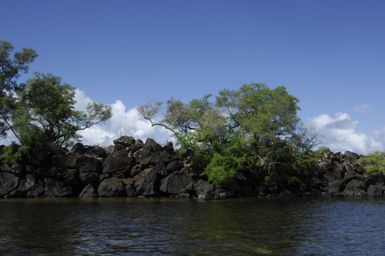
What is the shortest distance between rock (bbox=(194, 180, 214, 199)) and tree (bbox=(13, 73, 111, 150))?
2675 cm

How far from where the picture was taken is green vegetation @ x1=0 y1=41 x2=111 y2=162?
73.9m

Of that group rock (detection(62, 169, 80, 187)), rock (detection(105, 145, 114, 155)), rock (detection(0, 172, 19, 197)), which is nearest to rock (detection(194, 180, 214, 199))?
rock (detection(105, 145, 114, 155))

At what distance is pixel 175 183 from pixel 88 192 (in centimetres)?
1525

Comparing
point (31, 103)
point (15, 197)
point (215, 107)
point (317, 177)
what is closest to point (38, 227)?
point (15, 197)

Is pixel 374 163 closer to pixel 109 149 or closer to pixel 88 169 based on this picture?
pixel 109 149

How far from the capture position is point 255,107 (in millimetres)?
86688

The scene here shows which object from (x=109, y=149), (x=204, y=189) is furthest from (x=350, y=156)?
(x=109, y=149)

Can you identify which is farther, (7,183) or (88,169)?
(88,169)

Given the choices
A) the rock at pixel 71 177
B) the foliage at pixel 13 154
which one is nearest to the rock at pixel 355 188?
the rock at pixel 71 177

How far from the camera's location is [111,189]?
73.9 m

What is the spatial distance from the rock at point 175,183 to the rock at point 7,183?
24.8 m

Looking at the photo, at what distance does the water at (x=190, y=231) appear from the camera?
27953 millimetres

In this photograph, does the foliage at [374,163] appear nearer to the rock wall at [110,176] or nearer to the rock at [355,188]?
the rock at [355,188]

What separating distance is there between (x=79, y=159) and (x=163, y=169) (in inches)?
610
